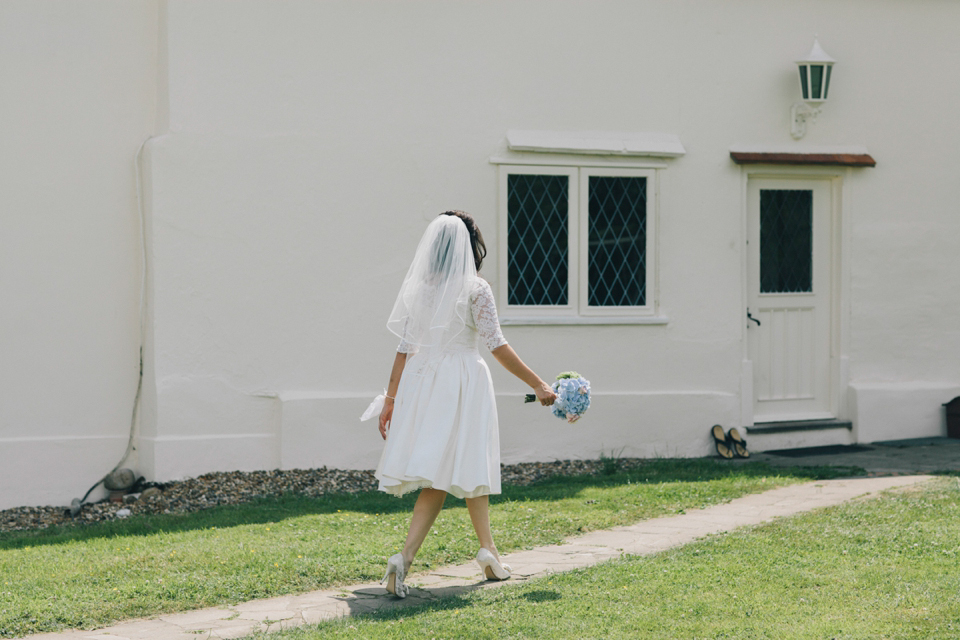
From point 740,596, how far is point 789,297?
5931mm

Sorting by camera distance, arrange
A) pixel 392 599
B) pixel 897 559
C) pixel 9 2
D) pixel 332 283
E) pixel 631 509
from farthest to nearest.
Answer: pixel 332 283 < pixel 9 2 < pixel 631 509 < pixel 897 559 < pixel 392 599

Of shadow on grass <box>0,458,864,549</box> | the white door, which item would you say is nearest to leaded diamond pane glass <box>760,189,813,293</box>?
the white door

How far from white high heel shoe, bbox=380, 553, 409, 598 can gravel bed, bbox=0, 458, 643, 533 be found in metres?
3.19

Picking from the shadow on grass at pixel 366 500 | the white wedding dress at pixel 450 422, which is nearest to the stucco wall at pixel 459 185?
the shadow on grass at pixel 366 500

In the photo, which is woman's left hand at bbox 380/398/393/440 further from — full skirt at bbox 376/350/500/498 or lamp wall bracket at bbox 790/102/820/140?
lamp wall bracket at bbox 790/102/820/140

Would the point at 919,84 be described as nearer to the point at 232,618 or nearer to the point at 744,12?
the point at 744,12

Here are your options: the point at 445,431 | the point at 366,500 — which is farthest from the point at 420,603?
the point at 366,500

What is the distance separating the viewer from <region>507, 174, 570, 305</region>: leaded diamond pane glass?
30.6ft

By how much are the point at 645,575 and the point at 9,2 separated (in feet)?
22.5

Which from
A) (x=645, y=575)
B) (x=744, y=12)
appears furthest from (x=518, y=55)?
(x=645, y=575)

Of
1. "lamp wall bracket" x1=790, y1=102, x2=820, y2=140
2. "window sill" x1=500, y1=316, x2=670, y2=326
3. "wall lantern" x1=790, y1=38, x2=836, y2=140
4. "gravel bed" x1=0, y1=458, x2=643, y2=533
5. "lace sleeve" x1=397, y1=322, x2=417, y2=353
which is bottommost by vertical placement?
"gravel bed" x1=0, y1=458, x2=643, y2=533

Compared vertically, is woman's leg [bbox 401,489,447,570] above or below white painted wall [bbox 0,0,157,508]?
below

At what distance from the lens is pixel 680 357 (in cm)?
962

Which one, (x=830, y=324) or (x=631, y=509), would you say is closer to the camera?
(x=631, y=509)
